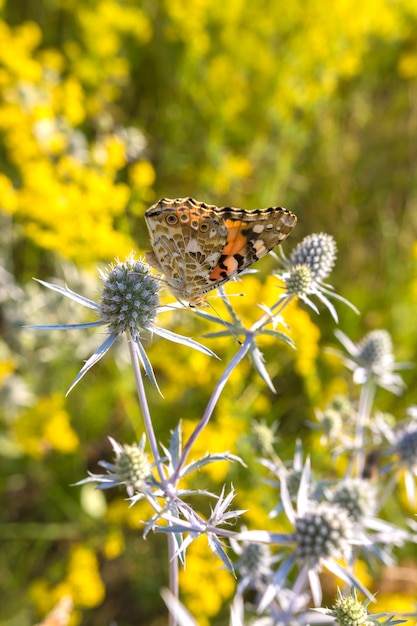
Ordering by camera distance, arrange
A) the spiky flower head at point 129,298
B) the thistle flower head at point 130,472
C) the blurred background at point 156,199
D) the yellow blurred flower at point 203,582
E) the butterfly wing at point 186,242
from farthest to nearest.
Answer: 1. the blurred background at point 156,199
2. the yellow blurred flower at point 203,582
3. the butterfly wing at point 186,242
4. the spiky flower head at point 129,298
5. the thistle flower head at point 130,472

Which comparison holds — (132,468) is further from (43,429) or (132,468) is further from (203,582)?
(43,429)

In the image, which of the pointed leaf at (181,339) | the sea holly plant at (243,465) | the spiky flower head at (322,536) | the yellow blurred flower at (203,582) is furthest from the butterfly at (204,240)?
the yellow blurred flower at (203,582)

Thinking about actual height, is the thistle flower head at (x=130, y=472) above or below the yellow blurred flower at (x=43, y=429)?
below

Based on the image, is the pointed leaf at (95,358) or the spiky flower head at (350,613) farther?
the spiky flower head at (350,613)

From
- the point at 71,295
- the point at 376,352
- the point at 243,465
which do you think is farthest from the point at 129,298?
the point at 376,352

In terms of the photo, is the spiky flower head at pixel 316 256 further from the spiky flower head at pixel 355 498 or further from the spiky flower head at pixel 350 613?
the spiky flower head at pixel 350 613

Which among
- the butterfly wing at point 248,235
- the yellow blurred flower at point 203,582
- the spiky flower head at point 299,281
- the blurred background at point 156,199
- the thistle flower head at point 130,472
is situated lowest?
the yellow blurred flower at point 203,582

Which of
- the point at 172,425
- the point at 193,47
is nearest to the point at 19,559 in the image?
the point at 172,425
